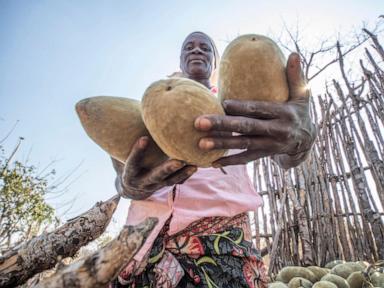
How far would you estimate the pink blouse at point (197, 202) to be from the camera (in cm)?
122

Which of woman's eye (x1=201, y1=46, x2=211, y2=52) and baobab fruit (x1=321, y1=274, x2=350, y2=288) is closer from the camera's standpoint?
woman's eye (x1=201, y1=46, x2=211, y2=52)

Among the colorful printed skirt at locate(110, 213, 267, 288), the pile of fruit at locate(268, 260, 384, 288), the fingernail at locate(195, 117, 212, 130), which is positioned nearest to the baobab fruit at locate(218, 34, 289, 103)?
the fingernail at locate(195, 117, 212, 130)

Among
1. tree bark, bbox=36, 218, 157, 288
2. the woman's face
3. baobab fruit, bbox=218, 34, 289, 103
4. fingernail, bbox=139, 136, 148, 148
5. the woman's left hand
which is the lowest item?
tree bark, bbox=36, 218, 157, 288

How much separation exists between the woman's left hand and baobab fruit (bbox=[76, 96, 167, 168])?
192 mm

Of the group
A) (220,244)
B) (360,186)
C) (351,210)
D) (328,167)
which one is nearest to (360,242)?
(351,210)

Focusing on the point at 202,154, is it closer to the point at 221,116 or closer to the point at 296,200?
the point at 221,116

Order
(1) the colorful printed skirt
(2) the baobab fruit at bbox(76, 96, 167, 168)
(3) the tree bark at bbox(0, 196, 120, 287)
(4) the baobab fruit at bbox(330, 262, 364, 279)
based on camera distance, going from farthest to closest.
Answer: (4) the baobab fruit at bbox(330, 262, 364, 279) → (1) the colorful printed skirt → (3) the tree bark at bbox(0, 196, 120, 287) → (2) the baobab fruit at bbox(76, 96, 167, 168)

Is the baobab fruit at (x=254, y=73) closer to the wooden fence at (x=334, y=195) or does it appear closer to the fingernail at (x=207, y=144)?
the fingernail at (x=207, y=144)

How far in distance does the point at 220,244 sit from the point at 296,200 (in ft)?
10.0

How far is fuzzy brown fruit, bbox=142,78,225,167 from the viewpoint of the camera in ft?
2.40

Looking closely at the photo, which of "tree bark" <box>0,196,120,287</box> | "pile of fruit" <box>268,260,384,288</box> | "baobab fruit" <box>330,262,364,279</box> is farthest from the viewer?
"baobab fruit" <box>330,262,364,279</box>

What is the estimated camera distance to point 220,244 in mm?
1221

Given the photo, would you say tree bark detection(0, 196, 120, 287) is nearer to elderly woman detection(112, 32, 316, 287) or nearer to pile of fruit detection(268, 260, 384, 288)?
elderly woman detection(112, 32, 316, 287)

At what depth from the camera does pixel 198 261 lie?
1.20 m
